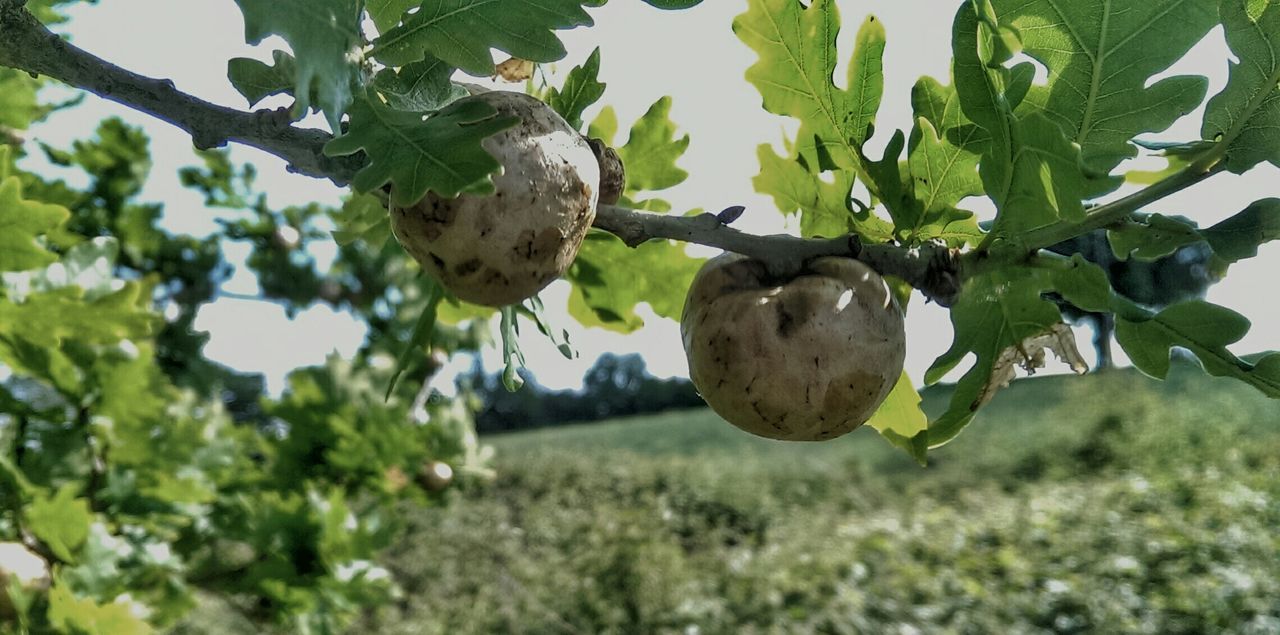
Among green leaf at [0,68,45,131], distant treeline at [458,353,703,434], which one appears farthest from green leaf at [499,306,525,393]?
distant treeline at [458,353,703,434]

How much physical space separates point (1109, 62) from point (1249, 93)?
0.52 feet

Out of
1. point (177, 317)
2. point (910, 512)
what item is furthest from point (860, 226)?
point (910, 512)

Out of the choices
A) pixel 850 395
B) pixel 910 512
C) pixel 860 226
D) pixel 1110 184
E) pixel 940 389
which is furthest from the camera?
pixel 940 389

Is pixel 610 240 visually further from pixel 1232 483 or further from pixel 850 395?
pixel 1232 483

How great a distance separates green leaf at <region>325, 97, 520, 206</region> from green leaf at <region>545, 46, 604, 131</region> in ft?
1.01

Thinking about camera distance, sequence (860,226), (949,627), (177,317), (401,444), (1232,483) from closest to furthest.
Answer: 1. (860,226)
2. (401,444)
3. (177,317)
4. (949,627)
5. (1232,483)

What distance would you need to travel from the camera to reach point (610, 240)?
162cm

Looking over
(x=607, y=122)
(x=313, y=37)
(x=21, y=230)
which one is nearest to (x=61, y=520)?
(x=21, y=230)

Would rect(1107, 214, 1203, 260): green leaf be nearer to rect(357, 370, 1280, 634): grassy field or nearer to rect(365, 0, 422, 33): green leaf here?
rect(365, 0, 422, 33): green leaf

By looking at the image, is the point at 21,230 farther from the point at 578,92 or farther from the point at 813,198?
the point at 813,198

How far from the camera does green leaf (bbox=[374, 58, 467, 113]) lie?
1139 mm

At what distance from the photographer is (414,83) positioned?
3.76 ft

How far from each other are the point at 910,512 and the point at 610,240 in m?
9.99

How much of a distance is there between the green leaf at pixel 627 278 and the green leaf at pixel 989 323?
0.47m
